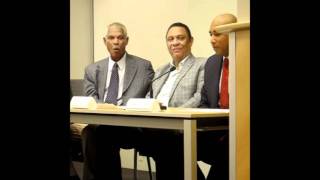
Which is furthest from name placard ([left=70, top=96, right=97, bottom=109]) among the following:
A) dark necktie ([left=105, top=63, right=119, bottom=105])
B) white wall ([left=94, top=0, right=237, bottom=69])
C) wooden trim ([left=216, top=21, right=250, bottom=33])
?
white wall ([left=94, top=0, right=237, bottom=69])

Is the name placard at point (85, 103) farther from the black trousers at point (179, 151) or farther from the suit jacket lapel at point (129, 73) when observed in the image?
the suit jacket lapel at point (129, 73)

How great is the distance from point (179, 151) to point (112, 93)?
2.97 ft

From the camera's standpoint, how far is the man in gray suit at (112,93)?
3.19 m

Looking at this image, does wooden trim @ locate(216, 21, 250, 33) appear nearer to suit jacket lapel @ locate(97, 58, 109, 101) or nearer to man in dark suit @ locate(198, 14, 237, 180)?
man in dark suit @ locate(198, 14, 237, 180)

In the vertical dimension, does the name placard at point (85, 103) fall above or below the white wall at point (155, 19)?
below

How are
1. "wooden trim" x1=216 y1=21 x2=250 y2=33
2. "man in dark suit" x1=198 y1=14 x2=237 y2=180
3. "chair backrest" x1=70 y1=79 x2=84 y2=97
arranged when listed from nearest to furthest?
"wooden trim" x1=216 y1=21 x2=250 y2=33
"man in dark suit" x1=198 y1=14 x2=237 y2=180
"chair backrest" x1=70 y1=79 x2=84 y2=97

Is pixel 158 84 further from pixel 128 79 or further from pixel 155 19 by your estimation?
pixel 155 19

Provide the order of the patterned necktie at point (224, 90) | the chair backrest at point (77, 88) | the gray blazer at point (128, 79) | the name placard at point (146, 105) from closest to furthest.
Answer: the name placard at point (146, 105)
the patterned necktie at point (224, 90)
the gray blazer at point (128, 79)
the chair backrest at point (77, 88)

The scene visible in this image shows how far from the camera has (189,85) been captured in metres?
3.08

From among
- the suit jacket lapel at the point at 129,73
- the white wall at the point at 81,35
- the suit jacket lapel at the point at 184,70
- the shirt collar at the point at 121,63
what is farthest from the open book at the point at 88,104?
the white wall at the point at 81,35

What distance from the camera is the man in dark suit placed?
254 centimetres

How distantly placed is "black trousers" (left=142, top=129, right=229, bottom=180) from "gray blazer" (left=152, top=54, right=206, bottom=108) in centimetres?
28
